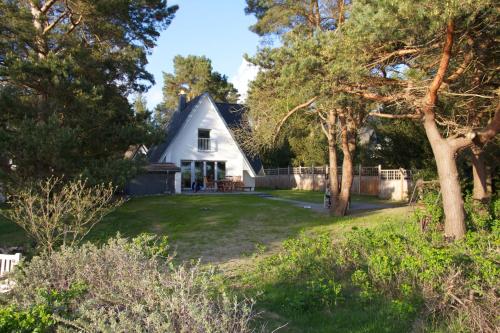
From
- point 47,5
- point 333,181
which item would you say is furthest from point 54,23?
point 333,181

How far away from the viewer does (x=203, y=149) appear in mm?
31562

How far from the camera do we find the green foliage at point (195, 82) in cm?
5262

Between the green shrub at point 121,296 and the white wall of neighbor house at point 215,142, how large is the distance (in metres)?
24.5

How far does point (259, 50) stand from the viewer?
13.6 meters

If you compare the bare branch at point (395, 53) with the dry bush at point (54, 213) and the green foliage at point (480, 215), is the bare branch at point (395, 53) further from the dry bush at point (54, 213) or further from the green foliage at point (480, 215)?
the dry bush at point (54, 213)

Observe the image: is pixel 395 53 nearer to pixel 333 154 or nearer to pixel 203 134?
pixel 333 154

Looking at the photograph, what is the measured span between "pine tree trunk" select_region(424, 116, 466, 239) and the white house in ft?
71.0

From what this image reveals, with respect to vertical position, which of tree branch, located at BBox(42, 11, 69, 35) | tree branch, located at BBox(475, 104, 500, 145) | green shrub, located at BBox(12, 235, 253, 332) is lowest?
green shrub, located at BBox(12, 235, 253, 332)

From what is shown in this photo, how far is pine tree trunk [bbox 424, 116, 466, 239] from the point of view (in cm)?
955

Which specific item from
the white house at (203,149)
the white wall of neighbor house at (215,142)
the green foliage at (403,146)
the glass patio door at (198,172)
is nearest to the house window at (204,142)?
the white house at (203,149)

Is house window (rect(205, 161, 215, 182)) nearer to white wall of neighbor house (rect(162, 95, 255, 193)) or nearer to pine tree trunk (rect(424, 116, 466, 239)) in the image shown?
white wall of neighbor house (rect(162, 95, 255, 193))

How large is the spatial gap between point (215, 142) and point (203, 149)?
1080 millimetres

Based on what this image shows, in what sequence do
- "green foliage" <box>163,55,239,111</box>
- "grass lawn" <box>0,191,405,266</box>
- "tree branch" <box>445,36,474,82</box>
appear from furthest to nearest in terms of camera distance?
1. "green foliage" <box>163,55,239,111</box>
2. "grass lawn" <box>0,191,405,266</box>
3. "tree branch" <box>445,36,474,82</box>

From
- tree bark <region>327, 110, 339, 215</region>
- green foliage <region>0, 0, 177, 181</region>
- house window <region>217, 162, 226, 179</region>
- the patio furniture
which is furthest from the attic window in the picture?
tree bark <region>327, 110, 339, 215</region>
